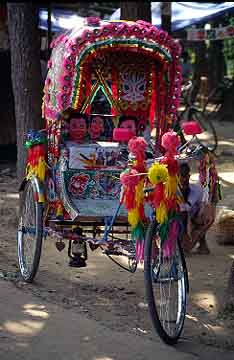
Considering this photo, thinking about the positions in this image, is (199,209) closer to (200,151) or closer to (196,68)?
(200,151)

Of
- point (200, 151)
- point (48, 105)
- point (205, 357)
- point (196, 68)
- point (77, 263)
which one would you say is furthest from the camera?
point (196, 68)

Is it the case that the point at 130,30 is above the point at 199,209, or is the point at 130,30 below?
above

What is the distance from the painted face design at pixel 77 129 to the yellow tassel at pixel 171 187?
2.19 m

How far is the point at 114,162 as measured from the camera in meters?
6.66

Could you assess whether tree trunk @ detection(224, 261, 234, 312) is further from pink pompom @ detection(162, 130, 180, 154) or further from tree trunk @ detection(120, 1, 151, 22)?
tree trunk @ detection(120, 1, 151, 22)

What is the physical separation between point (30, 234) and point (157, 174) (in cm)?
203

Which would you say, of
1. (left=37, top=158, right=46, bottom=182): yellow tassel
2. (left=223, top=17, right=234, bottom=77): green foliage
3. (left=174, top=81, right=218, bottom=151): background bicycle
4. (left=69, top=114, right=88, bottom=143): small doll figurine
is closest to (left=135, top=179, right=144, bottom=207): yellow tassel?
(left=37, top=158, right=46, bottom=182): yellow tassel

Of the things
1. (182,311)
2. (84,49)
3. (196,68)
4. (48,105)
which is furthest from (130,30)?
(196,68)

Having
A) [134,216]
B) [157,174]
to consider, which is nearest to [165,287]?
[134,216]

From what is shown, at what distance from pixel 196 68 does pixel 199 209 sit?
18412 millimetres

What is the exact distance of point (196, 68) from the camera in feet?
82.9

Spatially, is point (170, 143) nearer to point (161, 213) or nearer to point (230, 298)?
point (161, 213)

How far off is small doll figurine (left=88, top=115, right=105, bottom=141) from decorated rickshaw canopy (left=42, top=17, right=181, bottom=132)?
133mm

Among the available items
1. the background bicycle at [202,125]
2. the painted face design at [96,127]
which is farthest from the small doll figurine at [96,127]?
the background bicycle at [202,125]
